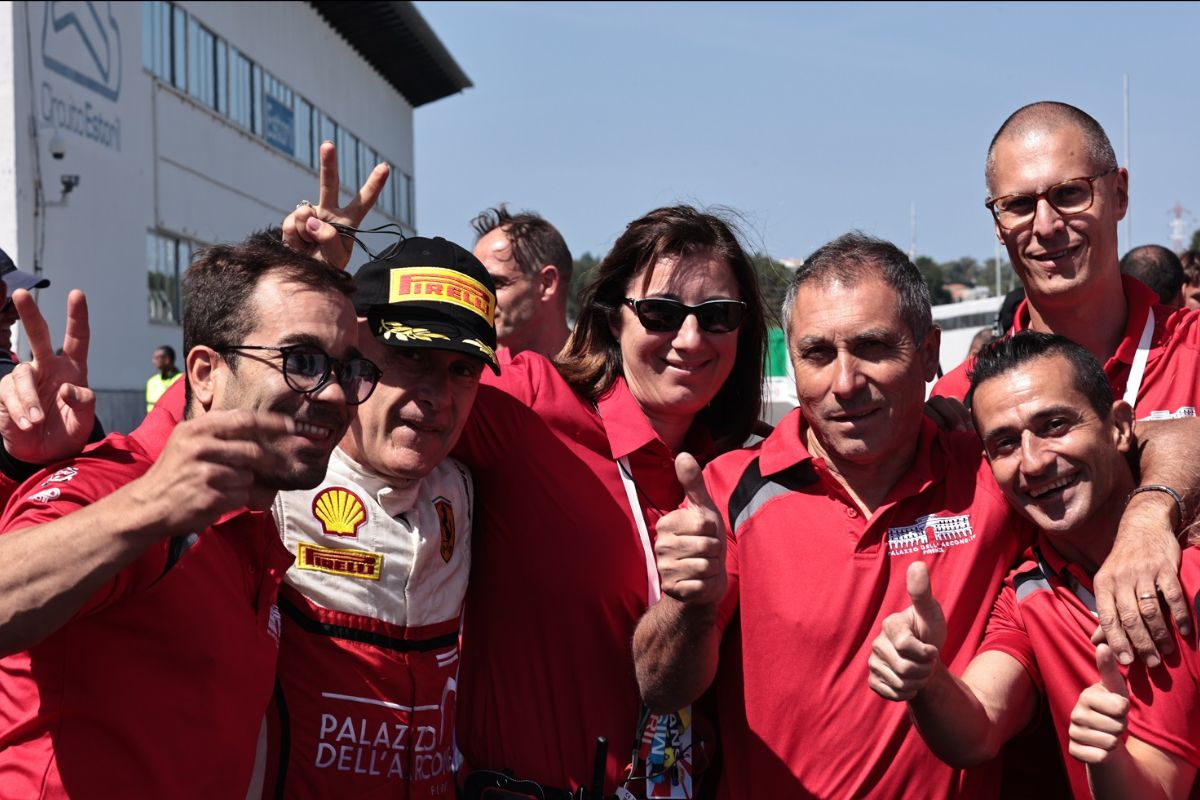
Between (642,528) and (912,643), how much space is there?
3.53ft

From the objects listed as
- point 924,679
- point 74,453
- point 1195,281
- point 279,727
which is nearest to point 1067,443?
point 924,679

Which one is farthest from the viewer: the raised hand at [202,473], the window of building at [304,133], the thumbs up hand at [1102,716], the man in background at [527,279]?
the window of building at [304,133]

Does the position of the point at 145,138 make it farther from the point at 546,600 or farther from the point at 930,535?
the point at 930,535

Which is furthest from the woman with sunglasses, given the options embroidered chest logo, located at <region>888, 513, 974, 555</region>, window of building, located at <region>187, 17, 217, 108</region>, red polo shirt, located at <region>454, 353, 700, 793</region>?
window of building, located at <region>187, 17, 217, 108</region>

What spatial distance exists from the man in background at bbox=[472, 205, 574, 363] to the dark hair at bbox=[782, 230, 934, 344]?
3.87m

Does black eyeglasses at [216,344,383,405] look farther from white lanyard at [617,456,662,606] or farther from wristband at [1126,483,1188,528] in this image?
wristband at [1126,483,1188,528]

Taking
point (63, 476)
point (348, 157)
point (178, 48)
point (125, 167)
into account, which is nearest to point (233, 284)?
point (63, 476)

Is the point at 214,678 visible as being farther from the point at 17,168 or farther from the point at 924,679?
the point at 17,168

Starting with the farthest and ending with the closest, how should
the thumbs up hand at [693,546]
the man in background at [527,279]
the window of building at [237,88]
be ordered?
the window of building at [237,88]
the man in background at [527,279]
the thumbs up hand at [693,546]

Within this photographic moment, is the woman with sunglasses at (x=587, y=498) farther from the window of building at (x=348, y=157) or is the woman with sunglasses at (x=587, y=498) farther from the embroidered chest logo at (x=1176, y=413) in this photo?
the window of building at (x=348, y=157)

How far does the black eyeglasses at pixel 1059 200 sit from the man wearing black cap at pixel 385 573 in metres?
1.84

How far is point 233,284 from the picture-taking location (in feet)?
10.3

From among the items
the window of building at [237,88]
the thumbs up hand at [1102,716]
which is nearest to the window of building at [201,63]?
the window of building at [237,88]

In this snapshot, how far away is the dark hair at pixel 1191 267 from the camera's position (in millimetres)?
8641
